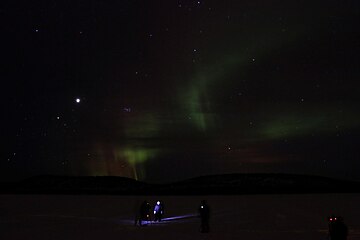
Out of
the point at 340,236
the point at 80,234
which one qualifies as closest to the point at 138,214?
the point at 80,234

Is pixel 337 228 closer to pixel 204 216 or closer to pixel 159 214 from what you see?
pixel 204 216

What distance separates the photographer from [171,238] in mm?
17422

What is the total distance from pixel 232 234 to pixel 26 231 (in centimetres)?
841

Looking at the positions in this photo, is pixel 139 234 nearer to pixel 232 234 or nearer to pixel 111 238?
pixel 111 238

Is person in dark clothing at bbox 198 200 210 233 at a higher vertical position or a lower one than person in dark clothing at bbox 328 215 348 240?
higher

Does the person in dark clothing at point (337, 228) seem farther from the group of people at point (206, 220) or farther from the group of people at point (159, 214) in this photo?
the group of people at point (159, 214)

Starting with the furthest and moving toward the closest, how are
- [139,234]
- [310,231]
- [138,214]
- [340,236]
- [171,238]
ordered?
[138,214]
[310,231]
[139,234]
[171,238]
[340,236]

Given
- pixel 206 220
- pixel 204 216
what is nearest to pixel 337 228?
pixel 204 216

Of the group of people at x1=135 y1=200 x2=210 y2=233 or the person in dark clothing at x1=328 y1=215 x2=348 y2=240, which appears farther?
the group of people at x1=135 y1=200 x2=210 y2=233

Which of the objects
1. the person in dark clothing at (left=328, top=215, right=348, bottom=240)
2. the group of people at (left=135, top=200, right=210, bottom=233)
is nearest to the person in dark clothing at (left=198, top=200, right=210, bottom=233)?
the group of people at (left=135, top=200, right=210, bottom=233)

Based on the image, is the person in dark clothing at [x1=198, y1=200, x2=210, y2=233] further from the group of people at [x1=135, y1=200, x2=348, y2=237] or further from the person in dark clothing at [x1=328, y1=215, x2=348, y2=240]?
the person in dark clothing at [x1=328, y1=215, x2=348, y2=240]

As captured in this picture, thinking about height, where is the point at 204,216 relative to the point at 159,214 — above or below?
below

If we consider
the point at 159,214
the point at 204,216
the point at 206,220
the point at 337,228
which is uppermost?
the point at 159,214

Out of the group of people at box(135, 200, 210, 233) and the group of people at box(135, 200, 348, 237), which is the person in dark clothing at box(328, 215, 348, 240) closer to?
the group of people at box(135, 200, 348, 237)
